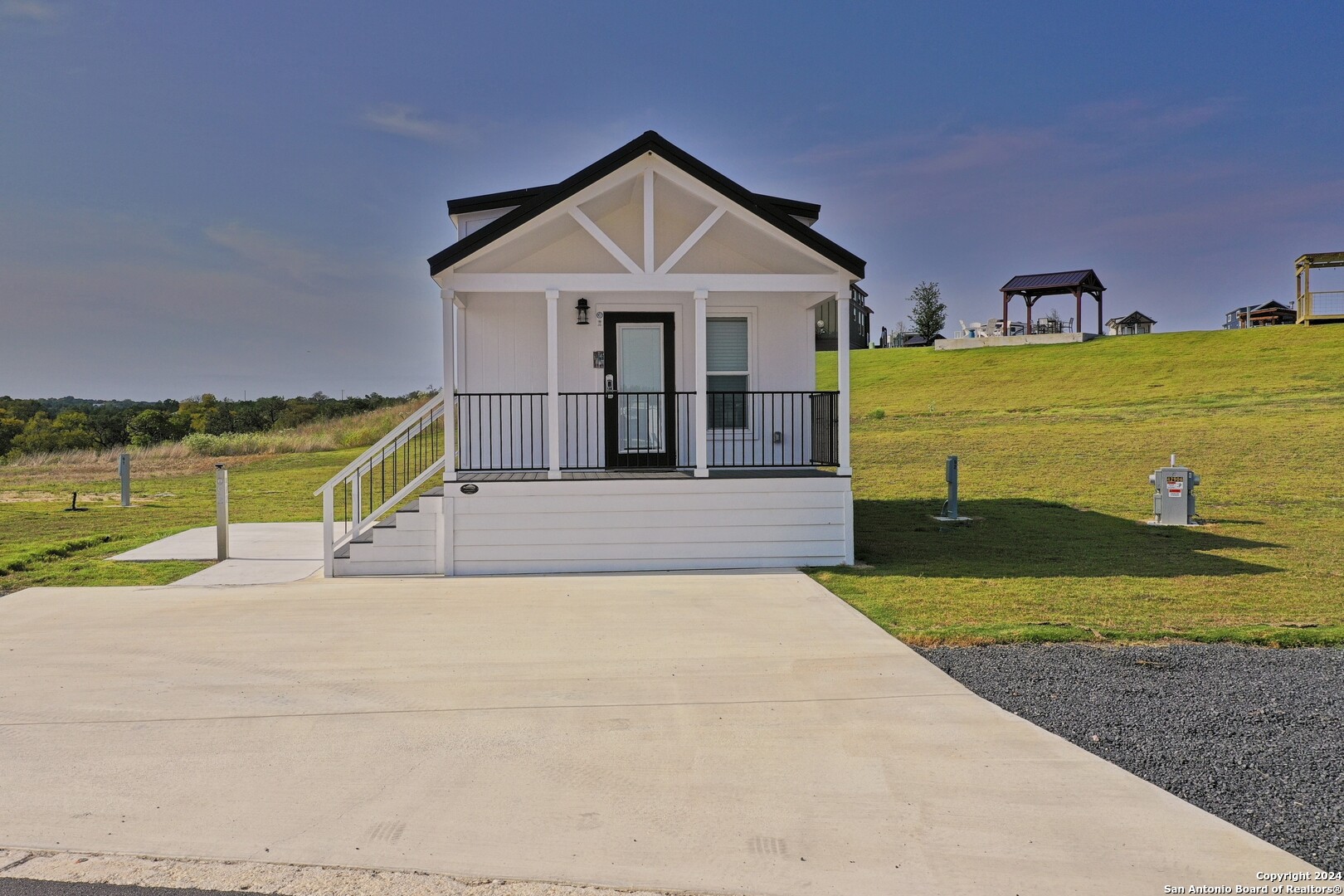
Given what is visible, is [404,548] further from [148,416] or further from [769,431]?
[148,416]

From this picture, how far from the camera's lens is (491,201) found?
10.9m

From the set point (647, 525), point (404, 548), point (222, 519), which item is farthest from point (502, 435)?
point (222, 519)

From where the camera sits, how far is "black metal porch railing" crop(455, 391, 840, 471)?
10.5m

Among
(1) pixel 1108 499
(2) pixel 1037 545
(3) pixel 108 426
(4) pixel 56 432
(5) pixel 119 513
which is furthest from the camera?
(3) pixel 108 426

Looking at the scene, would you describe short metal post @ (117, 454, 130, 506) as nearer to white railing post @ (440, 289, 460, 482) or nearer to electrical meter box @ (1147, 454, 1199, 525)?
white railing post @ (440, 289, 460, 482)

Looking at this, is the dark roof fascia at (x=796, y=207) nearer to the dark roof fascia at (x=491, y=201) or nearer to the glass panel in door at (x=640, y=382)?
the glass panel in door at (x=640, y=382)

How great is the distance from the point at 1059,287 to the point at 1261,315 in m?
18.2

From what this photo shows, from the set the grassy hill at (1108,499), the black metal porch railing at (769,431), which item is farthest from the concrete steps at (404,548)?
the grassy hill at (1108,499)

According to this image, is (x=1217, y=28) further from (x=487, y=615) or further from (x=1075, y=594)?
(x=487, y=615)

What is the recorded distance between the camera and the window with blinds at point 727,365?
10695 millimetres

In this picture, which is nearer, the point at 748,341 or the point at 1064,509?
the point at 748,341

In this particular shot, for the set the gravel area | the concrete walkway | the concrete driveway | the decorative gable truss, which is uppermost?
the decorative gable truss

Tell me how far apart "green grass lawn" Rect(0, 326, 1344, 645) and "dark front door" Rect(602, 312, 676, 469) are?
Answer: 2.97 m

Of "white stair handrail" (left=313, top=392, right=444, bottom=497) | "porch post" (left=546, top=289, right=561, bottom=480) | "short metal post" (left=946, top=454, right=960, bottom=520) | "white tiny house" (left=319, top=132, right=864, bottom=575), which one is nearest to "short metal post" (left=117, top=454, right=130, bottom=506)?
"white tiny house" (left=319, top=132, right=864, bottom=575)
